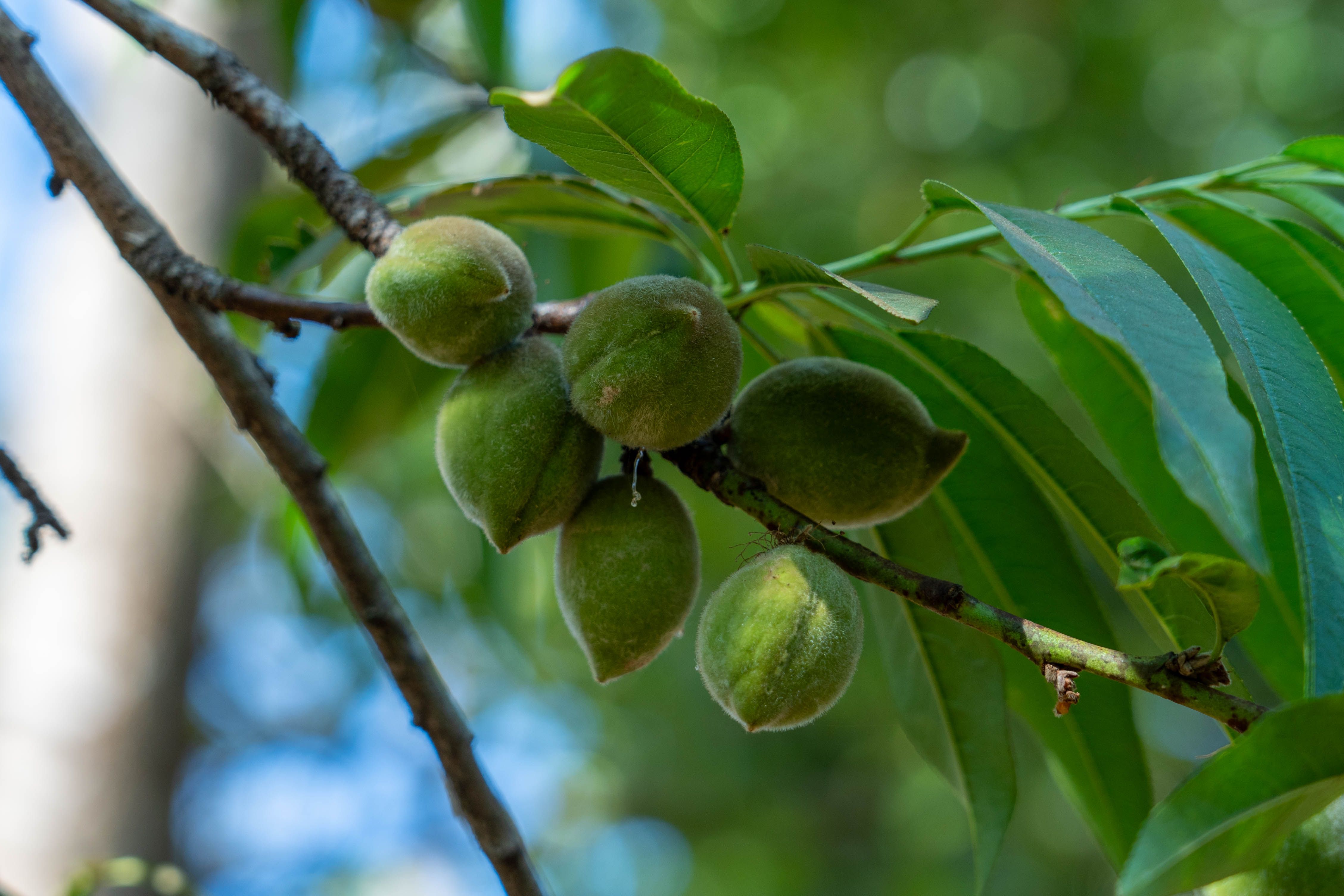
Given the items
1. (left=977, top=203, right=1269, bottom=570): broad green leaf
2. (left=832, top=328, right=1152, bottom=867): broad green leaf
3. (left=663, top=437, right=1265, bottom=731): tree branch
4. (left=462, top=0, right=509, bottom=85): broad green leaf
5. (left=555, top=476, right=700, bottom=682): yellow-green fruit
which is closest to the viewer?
(left=977, top=203, right=1269, bottom=570): broad green leaf

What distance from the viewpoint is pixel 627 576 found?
3.40ft

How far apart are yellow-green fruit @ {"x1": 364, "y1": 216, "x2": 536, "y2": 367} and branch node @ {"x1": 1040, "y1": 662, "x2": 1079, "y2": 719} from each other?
68 centimetres

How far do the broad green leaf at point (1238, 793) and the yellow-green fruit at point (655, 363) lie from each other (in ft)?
1.81

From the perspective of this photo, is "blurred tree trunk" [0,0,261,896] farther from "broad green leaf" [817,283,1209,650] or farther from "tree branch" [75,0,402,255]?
"broad green leaf" [817,283,1209,650]

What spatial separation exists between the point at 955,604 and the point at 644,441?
364mm

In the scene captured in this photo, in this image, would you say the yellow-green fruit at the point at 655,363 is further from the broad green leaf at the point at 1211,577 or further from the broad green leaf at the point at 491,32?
the broad green leaf at the point at 491,32

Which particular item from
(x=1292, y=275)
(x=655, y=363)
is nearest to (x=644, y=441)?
(x=655, y=363)

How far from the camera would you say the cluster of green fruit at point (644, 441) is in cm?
97

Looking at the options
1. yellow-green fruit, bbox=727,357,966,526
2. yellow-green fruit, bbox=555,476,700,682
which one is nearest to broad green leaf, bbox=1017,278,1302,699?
yellow-green fruit, bbox=727,357,966,526

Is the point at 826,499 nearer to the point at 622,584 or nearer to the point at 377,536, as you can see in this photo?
the point at 622,584

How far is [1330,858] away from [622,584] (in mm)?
680

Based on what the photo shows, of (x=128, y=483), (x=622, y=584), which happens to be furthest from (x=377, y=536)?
(x=622, y=584)

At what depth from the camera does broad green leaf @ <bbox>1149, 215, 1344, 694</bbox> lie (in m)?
0.68

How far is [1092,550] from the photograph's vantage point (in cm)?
125
